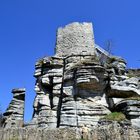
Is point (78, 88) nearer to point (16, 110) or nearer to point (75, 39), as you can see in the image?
point (75, 39)

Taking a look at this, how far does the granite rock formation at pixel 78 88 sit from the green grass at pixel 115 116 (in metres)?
0.38

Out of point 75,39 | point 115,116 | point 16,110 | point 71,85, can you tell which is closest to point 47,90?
point 71,85

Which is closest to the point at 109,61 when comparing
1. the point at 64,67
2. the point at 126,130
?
the point at 64,67

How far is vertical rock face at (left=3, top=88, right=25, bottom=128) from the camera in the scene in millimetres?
22859

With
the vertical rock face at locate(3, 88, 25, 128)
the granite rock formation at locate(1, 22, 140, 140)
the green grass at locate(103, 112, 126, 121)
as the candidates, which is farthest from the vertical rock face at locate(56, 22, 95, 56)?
the green grass at locate(103, 112, 126, 121)

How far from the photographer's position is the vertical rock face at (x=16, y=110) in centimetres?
2286

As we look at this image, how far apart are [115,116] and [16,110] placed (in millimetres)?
8305

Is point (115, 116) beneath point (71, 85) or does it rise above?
beneath

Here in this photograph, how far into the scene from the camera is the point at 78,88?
21266mm

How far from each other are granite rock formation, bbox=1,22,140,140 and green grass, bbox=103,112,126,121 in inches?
14.8

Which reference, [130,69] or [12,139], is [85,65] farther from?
[12,139]

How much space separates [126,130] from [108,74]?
28.5 ft

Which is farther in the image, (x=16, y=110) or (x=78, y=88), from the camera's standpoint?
(x=16, y=110)

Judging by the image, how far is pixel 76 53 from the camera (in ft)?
76.6
